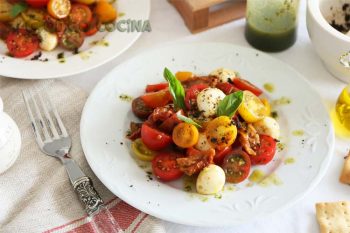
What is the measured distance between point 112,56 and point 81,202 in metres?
0.57

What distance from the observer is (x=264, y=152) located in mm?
1483

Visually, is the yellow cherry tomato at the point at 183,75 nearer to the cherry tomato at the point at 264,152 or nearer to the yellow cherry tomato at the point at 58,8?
the cherry tomato at the point at 264,152

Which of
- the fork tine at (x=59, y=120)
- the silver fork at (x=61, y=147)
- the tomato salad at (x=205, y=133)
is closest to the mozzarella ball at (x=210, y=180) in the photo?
the tomato salad at (x=205, y=133)

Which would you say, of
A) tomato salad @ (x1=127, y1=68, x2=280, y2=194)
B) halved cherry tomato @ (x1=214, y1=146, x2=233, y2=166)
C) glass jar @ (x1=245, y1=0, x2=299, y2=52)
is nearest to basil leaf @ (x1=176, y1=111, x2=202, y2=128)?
tomato salad @ (x1=127, y1=68, x2=280, y2=194)

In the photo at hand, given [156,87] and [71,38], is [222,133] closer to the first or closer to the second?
[156,87]

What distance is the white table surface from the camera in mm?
1459

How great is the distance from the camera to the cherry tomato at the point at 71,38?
1.88 metres

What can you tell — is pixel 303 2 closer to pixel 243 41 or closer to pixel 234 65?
pixel 243 41

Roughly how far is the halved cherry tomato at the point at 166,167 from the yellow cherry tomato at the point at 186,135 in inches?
1.8

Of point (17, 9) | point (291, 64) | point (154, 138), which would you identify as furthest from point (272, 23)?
point (17, 9)

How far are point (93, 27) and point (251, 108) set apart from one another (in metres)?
0.74

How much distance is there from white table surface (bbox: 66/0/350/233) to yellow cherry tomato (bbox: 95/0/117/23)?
0.46ft

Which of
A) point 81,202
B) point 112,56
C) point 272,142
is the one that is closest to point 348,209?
point 272,142

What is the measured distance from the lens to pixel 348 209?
1.42 metres
